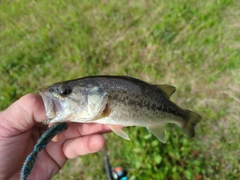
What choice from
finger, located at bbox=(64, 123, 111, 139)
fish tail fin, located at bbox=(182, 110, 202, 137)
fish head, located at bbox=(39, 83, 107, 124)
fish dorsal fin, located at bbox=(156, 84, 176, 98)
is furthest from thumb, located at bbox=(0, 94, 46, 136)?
fish tail fin, located at bbox=(182, 110, 202, 137)

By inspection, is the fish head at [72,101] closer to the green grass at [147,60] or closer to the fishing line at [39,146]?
the fishing line at [39,146]

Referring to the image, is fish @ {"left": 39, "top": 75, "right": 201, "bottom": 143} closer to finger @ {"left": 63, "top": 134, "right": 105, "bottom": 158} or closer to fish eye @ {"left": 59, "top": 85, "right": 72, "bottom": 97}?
fish eye @ {"left": 59, "top": 85, "right": 72, "bottom": 97}

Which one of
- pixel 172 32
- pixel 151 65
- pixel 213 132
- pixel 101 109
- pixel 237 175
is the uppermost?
pixel 101 109

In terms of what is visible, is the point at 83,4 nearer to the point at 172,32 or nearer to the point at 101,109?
the point at 172,32

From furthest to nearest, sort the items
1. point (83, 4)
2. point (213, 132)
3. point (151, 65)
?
1. point (83, 4)
2. point (151, 65)
3. point (213, 132)

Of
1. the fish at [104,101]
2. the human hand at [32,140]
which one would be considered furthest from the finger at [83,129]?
the fish at [104,101]

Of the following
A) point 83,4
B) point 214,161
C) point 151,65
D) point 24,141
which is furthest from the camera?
point 83,4

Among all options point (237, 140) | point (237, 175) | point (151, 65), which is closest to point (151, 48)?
point (151, 65)
